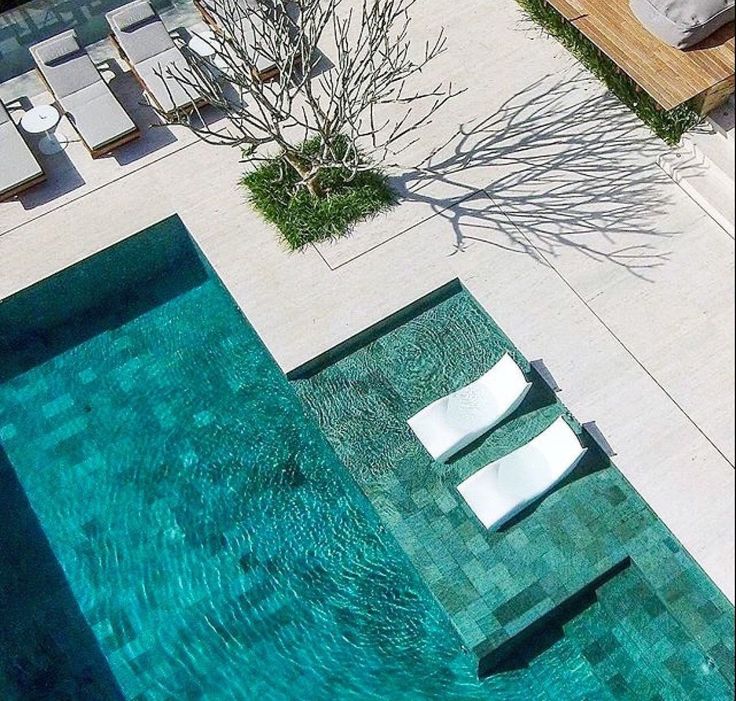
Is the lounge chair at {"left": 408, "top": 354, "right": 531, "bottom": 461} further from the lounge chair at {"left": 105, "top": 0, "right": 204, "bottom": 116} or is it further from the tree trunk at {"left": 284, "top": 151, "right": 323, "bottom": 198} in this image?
the lounge chair at {"left": 105, "top": 0, "right": 204, "bottom": 116}

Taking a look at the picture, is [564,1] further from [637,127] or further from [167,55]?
[167,55]

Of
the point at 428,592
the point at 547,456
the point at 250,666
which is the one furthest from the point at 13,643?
the point at 547,456

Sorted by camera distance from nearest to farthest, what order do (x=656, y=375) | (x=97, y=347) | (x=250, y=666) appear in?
(x=250, y=666)
(x=656, y=375)
(x=97, y=347)

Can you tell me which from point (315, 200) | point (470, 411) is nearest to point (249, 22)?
point (315, 200)

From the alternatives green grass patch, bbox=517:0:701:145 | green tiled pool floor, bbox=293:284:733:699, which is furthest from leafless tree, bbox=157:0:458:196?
green tiled pool floor, bbox=293:284:733:699

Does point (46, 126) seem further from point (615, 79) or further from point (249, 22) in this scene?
point (615, 79)
